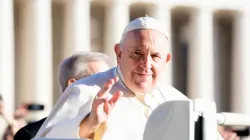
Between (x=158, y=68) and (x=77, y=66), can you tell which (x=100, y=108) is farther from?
(x=77, y=66)

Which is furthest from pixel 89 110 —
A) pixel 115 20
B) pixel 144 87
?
pixel 115 20

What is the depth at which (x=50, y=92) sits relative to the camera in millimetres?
80562

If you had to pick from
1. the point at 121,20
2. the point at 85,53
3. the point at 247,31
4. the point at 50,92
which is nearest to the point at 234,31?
the point at 247,31

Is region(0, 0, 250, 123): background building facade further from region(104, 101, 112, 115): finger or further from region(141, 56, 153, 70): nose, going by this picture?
region(104, 101, 112, 115): finger

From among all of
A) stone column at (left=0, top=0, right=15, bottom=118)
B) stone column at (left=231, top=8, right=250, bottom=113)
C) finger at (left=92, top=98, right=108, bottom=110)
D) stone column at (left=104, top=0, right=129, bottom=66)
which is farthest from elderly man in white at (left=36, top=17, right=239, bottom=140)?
stone column at (left=231, top=8, right=250, bottom=113)

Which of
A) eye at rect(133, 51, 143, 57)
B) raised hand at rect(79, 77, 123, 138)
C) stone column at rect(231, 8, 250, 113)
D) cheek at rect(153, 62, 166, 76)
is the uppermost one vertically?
eye at rect(133, 51, 143, 57)

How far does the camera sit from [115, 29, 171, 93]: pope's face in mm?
8516

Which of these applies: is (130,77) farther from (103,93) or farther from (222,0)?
(222,0)

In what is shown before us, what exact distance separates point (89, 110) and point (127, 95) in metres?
0.43

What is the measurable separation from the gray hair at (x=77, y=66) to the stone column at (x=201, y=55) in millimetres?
77165

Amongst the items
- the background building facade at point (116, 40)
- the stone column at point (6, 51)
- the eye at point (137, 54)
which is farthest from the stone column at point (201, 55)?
the eye at point (137, 54)

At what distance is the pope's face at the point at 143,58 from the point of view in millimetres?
8516

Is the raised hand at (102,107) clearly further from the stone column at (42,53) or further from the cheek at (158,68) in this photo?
the stone column at (42,53)

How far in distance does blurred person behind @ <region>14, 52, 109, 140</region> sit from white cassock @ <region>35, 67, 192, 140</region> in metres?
3.23
